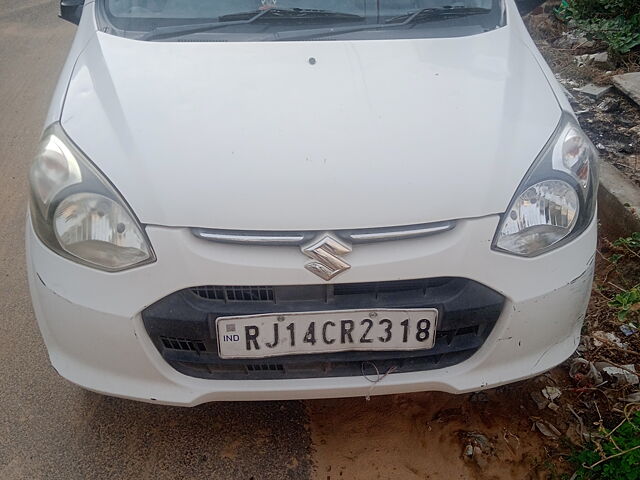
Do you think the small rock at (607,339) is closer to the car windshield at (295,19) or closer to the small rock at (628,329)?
the small rock at (628,329)

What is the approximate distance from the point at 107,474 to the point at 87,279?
0.74 m

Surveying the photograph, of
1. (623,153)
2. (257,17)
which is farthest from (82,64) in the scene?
(623,153)

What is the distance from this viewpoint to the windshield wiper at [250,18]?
2412 millimetres

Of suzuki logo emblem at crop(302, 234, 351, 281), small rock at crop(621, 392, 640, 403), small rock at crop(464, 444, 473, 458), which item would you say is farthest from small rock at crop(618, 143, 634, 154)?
suzuki logo emblem at crop(302, 234, 351, 281)

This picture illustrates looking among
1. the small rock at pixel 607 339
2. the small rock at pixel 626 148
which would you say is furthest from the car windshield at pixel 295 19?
the small rock at pixel 626 148

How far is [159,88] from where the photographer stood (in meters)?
2.15

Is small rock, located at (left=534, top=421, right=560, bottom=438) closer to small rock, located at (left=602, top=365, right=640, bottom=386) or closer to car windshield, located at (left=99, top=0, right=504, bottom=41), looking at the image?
small rock, located at (left=602, top=365, right=640, bottom=386)

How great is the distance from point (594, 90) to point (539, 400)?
8.84 feet

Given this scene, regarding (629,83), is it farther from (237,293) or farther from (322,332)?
(237,293)

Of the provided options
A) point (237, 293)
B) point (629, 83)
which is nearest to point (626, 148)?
point (629, 83)

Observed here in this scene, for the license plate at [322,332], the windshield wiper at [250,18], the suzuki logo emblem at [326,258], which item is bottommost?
the license plate at [322,332]

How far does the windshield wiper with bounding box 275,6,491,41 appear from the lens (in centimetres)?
240

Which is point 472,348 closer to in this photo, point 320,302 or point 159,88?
point 320,302

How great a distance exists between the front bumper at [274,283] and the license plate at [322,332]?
102 millimetres
